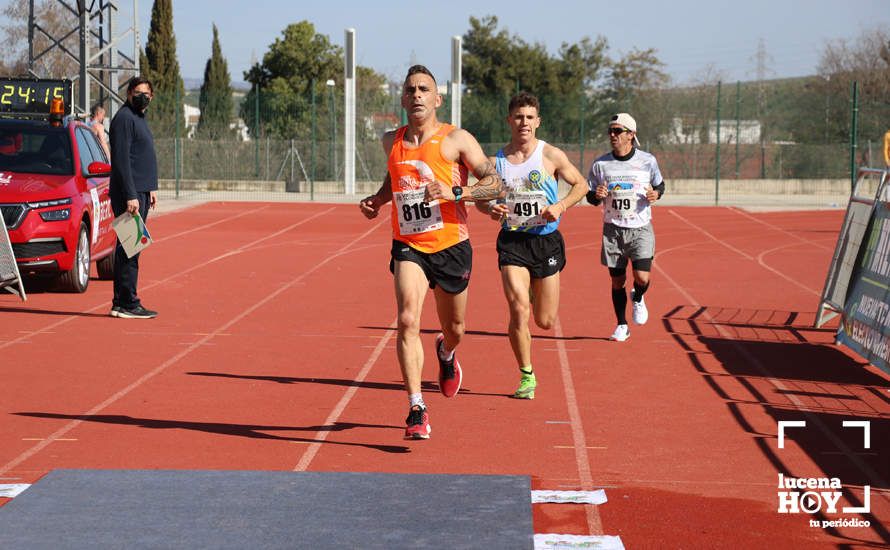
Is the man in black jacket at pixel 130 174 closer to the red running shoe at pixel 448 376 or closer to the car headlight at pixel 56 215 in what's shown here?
the car headlight at pixel 56 215

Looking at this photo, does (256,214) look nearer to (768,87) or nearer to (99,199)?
(99,199)

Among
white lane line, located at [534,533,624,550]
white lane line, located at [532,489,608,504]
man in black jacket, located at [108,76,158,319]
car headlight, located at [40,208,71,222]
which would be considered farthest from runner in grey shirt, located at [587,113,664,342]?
white lane line, located at [534,533,624,550]

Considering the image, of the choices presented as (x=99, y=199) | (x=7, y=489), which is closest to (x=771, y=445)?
(x=7, y=489)

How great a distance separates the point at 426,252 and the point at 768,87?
48.7 metres

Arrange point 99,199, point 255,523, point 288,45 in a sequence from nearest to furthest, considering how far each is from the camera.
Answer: point 255,523 → point 99,199 → point 288,45

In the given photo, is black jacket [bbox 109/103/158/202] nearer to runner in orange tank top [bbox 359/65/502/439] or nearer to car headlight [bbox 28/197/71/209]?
car headlight [bbox 28/197/71/209]

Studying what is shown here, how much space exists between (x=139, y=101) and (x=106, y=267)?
4.12 metres

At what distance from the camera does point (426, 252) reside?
795 centimetres

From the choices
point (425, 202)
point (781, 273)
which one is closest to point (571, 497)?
point (425, 202)

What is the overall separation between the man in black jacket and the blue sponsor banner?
20.8 feet

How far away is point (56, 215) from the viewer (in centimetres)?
1415

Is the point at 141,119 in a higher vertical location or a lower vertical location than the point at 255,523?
higher

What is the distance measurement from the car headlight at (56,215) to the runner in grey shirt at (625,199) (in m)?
5.81

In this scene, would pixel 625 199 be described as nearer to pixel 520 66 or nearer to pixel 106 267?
pixel 106 267
